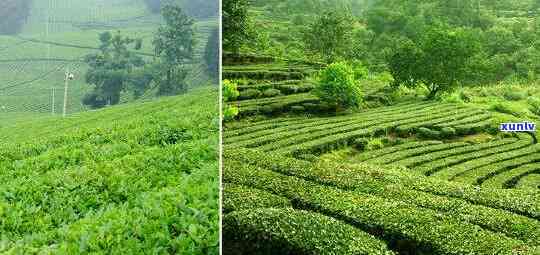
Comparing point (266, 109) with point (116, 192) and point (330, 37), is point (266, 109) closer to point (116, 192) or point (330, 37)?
point (330, 37)

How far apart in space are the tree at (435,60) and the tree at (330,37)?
41 centimetres

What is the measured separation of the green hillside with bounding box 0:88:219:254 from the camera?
18.9ft

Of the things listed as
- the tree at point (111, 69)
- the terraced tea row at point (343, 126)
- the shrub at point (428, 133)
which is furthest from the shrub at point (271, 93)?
the tree at point (111, 69)

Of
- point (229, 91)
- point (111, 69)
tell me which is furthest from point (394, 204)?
point (111, 69)

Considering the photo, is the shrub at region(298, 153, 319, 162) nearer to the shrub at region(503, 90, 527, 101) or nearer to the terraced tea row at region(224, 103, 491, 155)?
the terraced tea row at region(224, 103, 491, 155)

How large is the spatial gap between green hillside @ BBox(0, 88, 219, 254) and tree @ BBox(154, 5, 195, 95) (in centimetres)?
1056

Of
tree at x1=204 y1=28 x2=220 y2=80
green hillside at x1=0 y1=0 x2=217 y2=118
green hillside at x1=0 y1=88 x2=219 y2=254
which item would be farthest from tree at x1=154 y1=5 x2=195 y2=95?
green hillside at x1=0 y1=88 x2=219 y2=254

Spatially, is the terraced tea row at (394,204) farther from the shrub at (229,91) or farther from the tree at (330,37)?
the tree at (330,37)

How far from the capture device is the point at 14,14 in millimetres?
26094

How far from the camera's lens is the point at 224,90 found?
5.21 meters

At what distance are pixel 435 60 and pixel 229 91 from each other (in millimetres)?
1633

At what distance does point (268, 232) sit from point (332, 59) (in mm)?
1483

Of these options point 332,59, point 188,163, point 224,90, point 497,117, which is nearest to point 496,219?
point 497,117

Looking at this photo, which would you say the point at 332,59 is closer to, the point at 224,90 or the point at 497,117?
the point at 224,90
